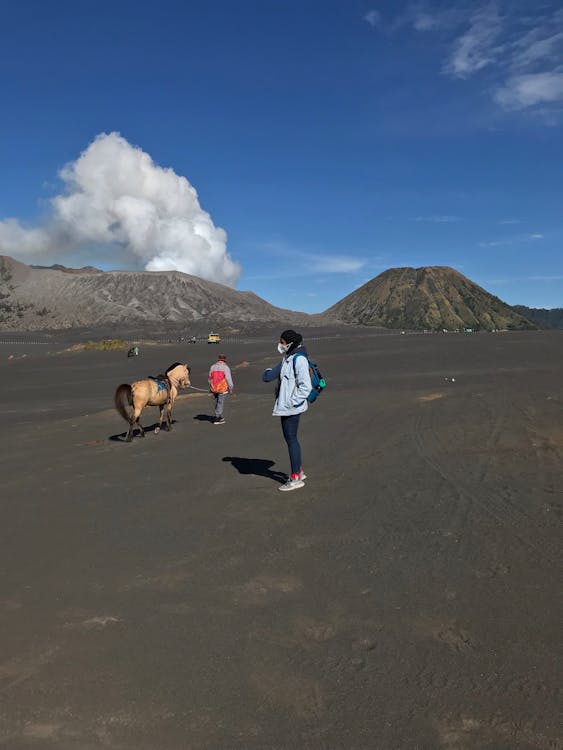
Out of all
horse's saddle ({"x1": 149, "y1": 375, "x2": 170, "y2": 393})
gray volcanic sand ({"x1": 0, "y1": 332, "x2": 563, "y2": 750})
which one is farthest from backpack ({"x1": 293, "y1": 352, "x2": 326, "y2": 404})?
horse's saddle ({"x1": 149, "y1": 375, "x2": 170, "y2": 393})

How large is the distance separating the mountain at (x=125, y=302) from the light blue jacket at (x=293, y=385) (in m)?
89.2

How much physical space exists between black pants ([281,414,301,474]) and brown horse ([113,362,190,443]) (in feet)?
16.6

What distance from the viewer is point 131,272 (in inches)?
6127

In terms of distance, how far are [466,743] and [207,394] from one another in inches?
698

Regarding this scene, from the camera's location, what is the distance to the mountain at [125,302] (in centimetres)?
10638

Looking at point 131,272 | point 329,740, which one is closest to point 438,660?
point 329,740

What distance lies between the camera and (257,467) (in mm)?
9234

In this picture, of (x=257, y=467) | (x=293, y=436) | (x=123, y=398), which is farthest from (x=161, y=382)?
(x=293, y=436)

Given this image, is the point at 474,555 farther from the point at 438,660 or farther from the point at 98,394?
the point at 98,394

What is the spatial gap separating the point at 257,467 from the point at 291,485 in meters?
1.62

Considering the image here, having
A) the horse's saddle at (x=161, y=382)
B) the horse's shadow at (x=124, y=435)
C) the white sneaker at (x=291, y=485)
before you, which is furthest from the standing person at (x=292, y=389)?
the horse's shadow at (x=124, y=435)

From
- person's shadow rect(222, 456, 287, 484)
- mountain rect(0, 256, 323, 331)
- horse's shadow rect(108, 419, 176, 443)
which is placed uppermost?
mountain rect(0, 256, 323, 331)

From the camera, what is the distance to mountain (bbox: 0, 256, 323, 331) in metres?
106

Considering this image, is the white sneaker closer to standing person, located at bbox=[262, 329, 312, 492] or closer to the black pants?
standing person, located at bbox=[262, 329, 312, 492]
